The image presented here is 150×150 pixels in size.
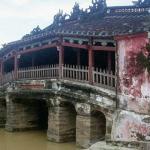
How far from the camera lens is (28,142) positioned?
1653 cm

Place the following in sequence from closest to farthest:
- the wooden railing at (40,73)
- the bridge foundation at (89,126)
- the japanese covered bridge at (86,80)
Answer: the japanese covered bridge at (86,80), the bridge foundation at (89,126), the wooden railing at (40,73)

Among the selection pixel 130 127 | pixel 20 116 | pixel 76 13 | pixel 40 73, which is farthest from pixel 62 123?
pixel 76 13

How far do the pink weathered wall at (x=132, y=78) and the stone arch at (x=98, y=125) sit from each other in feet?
5.64

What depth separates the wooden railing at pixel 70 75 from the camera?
1395 cm

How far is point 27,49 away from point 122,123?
295 inches

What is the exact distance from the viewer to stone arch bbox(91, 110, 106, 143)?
14188 mm

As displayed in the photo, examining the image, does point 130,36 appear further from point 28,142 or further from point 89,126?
point 28,142

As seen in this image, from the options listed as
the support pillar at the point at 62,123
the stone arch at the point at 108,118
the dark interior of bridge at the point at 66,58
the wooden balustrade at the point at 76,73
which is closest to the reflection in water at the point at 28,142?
the support pillar at the point at 62,123

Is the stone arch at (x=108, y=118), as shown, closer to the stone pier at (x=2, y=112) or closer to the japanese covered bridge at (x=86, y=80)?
the japanese covered bridge at (x=86, y=80)

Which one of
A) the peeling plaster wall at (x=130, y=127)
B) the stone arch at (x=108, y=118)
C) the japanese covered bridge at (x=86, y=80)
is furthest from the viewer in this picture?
the stone arch at (x=108, y=118)

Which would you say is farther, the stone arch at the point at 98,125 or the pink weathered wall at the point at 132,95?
the stone arch at the point at 98,125

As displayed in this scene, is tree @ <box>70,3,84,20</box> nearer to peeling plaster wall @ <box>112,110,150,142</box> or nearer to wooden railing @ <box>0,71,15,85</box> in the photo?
wooden railing @ <box>0,71,15,85</box>

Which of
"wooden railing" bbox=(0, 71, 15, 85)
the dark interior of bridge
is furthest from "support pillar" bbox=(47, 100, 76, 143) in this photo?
"wooden railing" bbox=(0, 71, 15, 85)

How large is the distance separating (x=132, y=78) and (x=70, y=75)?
12.9 ft
